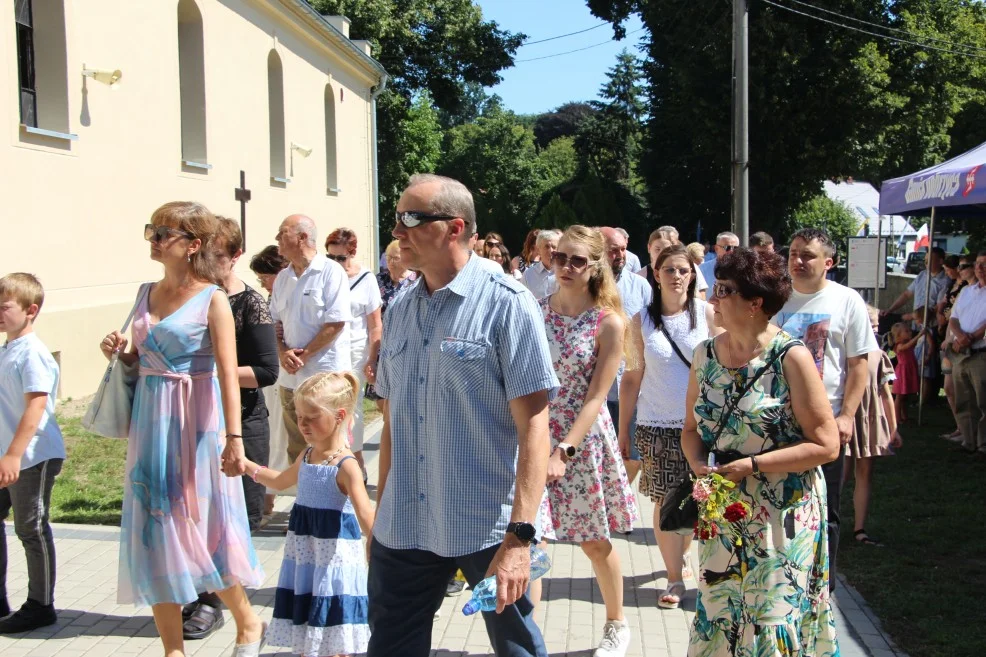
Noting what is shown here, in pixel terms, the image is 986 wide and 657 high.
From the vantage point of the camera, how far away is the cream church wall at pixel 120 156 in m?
11.4

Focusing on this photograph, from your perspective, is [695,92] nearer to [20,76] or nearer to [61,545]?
[20,76]

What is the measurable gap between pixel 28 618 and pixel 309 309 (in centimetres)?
238

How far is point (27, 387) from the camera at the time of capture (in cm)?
452

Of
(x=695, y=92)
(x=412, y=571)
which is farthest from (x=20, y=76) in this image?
(x=695, y=92)

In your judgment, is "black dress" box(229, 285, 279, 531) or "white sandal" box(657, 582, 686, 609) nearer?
"black dress" box(229, 285, 279, 531)

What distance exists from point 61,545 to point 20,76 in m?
7.88

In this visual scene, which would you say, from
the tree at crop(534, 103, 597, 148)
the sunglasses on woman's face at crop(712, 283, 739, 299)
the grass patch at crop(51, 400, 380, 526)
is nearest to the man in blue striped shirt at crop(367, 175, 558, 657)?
the sunglasses on woman's face at crop(712, 283, 739, 299)

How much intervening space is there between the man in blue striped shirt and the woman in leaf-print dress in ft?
3.15

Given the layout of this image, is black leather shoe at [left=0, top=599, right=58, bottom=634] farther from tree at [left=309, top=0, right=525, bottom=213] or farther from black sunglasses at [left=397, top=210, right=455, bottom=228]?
tree at [left=309, top=0, right=525, bottom=213]

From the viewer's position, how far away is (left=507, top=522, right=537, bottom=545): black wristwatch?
277 centimetres

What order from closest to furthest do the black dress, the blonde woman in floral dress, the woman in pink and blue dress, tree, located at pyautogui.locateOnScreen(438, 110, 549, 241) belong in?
1. the woman in pink and blue dress
2. the blonde woman in floral dress
3. the black dress
4. tree, located at pyautogui.locateOnScreen(438, 110, 549, 241)

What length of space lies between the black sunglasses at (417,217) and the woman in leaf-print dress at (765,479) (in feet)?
4.13

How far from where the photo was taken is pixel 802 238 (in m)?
4.92

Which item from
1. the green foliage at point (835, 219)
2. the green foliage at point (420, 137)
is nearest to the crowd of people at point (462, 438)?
the green foliage at point (420, 137)
